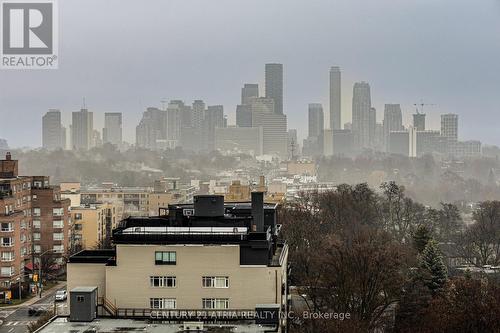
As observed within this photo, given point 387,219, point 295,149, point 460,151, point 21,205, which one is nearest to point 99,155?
point 387,219

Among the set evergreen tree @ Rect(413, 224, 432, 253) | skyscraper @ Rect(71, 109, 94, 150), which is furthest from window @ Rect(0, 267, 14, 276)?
skyscraper @ Rect(71, 109, 94, 150)

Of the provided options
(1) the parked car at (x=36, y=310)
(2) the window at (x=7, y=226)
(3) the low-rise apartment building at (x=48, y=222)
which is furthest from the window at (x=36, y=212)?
(1) the parked car at (x=36, y=310)

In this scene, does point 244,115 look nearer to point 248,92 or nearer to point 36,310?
point 248,92

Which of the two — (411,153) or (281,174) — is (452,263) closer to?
(281,174)

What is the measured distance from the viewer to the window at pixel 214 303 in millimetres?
14219

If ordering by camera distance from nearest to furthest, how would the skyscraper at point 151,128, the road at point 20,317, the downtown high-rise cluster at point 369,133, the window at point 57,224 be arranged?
1. the road at point 20,317
2. the window at point 57,224
3. the skyscraper at point 151,128
4. the downtown high-rise cluster at point 369,133

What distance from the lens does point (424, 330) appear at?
51.4ft

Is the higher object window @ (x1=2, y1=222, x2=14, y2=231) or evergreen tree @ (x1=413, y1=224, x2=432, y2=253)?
window @ (x1=2, y1=222, x2=14, y2=231)

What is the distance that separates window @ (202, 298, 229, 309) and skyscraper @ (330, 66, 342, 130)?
12839 centimetres

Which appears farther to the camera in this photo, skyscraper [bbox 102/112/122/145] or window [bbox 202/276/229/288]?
skyscraper [bbox 102/112/122/145]

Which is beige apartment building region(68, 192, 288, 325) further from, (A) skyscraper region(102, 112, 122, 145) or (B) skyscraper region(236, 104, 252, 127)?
(B) skyscraper region(236, 104, 252, 127)

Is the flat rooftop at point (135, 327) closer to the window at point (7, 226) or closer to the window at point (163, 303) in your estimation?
the window at point (163, 303)

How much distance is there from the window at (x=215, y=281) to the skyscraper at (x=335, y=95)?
12831cm

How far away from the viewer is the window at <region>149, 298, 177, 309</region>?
561 inches
